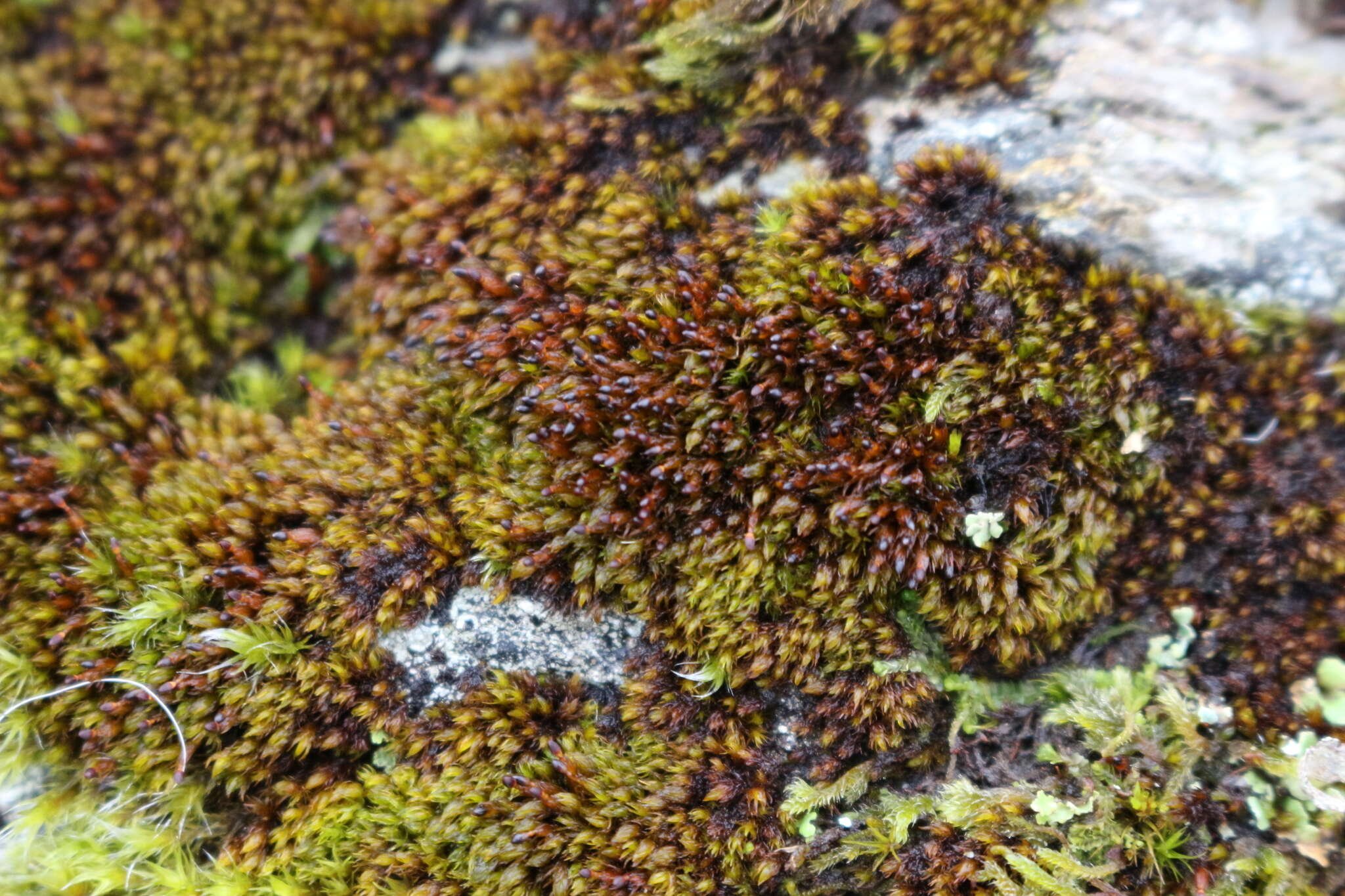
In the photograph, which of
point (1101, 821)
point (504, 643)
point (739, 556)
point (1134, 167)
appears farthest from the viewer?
point (1134, 167)

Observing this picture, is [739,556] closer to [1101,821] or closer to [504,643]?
[504,643]

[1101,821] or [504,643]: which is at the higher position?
[504,643]

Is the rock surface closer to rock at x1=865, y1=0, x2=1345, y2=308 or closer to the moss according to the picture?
rock at x1=865, y1=0, x2=1345, y2=308

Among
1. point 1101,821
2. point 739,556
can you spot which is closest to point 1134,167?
point 739,556

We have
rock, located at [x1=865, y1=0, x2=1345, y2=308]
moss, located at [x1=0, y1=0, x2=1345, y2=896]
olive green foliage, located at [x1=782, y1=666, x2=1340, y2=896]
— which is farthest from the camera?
rock, located at [x1=865, y1=0, x2=1345, y2=308]

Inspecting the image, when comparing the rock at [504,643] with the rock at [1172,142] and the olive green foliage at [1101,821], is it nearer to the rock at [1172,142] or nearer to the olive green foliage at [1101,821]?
the olive green foliage at [1101,821]

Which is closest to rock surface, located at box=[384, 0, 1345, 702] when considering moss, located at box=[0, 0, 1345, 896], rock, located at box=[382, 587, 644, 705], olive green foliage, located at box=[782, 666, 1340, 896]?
rock, located at box=[382, 587, 644, 705]

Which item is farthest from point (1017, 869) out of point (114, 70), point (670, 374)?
point (114, 70)
